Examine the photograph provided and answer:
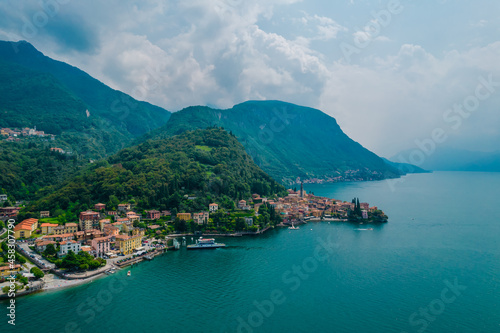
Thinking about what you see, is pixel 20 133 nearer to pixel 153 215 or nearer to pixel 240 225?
pixel 153 215

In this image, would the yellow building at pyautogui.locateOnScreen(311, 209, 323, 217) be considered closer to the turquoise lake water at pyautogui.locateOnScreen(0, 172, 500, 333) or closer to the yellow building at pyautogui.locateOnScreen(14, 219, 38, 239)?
the turquoise lake water at pyautogui.locateOnScreen(0, 172, 500, 333)

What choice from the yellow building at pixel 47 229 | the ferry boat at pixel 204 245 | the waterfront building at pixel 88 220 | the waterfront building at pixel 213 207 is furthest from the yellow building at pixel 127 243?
the waterfront building at pixel 213 207

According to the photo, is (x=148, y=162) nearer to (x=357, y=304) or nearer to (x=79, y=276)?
(x=79, y=276)

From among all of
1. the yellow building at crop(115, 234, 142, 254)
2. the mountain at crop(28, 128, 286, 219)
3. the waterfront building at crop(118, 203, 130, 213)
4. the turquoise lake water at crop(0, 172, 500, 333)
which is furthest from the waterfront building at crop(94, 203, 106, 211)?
the turquoise lake water at crop(0, 172, 500, 333)

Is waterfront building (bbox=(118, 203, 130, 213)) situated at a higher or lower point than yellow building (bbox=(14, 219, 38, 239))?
higher

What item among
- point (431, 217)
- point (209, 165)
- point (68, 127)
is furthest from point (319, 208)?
point (68, 127)

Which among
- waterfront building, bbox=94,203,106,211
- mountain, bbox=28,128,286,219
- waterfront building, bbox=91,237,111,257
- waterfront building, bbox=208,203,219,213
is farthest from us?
waterfront building, bbox=208,203,219,213

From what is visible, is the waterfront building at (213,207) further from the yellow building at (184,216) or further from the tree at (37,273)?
the tree at (37,273)

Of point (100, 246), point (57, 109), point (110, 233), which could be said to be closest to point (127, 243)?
point (100, 246)
